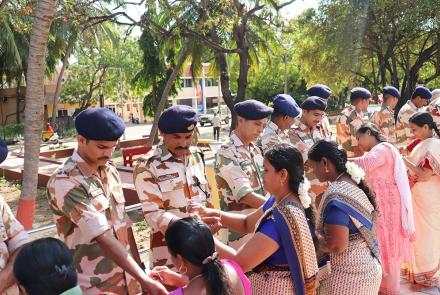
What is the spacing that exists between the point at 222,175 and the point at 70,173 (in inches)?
47.6

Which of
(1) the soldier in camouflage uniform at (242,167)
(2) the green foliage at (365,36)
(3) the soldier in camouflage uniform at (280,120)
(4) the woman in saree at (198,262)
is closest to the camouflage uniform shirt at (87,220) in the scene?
(4) the woman in saree at (198,262)

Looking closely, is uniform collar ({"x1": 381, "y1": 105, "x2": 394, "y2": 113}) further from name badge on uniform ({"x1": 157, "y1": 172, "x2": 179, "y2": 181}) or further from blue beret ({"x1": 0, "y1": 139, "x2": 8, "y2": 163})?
blue beret ({"x1": 0, "y1": 139, "x2": 8, "y2": 163})

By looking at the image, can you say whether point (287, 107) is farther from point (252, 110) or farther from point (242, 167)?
point (242, 167)

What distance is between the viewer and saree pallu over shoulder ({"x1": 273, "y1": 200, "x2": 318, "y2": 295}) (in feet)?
7.15

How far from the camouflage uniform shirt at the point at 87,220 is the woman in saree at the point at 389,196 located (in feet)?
7.55

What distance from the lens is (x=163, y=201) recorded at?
110 inches

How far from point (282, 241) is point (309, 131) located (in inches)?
107

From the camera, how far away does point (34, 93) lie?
420cm

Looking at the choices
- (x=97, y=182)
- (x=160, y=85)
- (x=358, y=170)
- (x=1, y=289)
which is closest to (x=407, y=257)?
(x=358, y=170)

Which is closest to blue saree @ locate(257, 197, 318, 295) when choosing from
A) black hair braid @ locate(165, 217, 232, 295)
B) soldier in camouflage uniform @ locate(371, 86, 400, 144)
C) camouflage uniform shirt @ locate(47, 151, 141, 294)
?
black hair braid @ locate(165, 217, 232, 295)

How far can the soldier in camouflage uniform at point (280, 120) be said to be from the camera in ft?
13.6

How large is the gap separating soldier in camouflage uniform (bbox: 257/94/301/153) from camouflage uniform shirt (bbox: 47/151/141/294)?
75.7 inches

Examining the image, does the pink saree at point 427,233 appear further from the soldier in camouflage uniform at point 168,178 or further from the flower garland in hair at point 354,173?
the soldier in camouflage uniform at point 168,178

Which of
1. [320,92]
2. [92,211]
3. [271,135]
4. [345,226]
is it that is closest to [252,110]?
[271,135]
